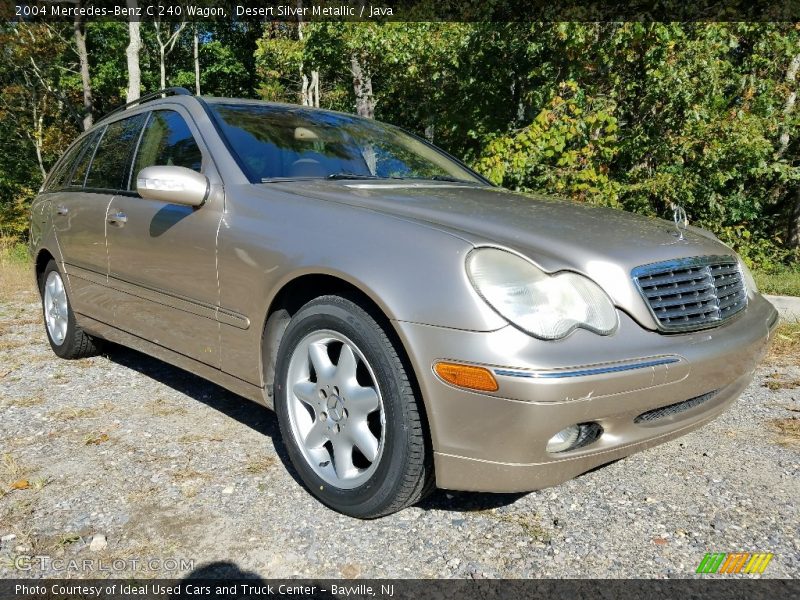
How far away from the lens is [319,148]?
3205mm

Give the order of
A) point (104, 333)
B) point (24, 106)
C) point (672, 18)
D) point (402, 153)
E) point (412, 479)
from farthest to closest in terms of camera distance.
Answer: point (24, 106), point (672, 18), point (104, 333), point (402, 153), point (412, 479)

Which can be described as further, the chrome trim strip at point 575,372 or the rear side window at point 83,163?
the rear side window at point 83,163

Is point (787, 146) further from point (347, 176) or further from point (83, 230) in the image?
point (83, 230)

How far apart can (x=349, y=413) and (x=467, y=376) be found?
1.93 feet

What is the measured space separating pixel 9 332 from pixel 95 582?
176 inches

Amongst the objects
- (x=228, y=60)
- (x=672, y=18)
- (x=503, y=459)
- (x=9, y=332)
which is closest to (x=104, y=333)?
(x=9, y=332)

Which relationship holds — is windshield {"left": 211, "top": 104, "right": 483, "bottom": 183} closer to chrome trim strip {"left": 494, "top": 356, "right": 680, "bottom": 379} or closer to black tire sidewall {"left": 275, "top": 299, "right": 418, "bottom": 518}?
black tire sidewall {"left": 275, "top": 299, "right": 418, "bottom": 518}

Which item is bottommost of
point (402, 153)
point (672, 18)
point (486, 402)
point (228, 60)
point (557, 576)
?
point (557, 576)

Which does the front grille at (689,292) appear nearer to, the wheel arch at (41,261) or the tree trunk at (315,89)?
the wheel arch at (41,261)

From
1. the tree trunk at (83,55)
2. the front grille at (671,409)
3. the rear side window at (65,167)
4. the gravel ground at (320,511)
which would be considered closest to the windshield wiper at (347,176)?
the gravel ground at (320,511)

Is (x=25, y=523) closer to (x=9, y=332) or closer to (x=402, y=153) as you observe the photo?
(x=402, y=153)

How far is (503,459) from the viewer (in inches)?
77.7

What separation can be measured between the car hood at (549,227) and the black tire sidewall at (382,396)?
0.43 m

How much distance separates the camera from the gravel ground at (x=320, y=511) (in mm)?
2080
